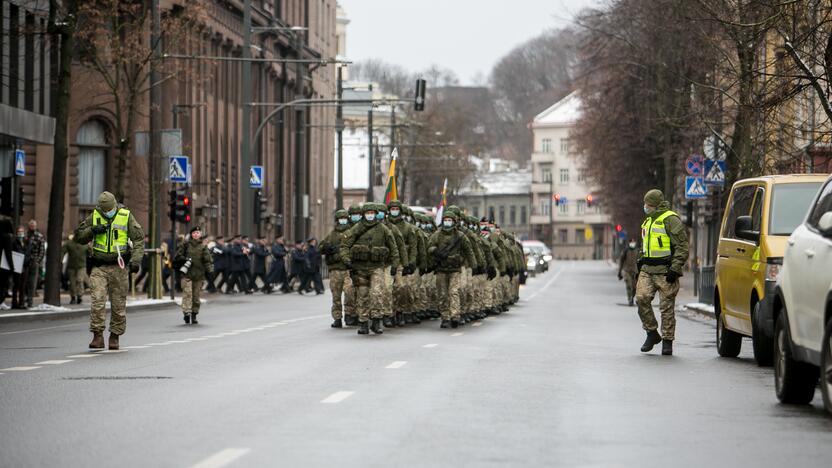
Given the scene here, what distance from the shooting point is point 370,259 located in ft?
80.9

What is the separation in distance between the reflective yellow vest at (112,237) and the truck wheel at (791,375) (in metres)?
9.18

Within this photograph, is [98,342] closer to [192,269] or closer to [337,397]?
[337,397]

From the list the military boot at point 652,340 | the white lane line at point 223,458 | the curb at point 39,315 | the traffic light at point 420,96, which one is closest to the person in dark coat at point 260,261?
the traffic light at point 420,96

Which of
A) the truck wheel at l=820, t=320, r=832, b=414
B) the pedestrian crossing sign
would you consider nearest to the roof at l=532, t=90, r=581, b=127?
the pedestrian crossing sign

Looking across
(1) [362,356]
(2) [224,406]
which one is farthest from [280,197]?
(2) [224,406]

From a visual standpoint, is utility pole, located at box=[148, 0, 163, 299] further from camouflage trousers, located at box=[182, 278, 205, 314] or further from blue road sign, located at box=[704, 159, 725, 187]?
blue road sign, located at box=[704, 159, 725, 187]

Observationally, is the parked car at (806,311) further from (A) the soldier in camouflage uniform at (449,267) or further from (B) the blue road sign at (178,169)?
(B) the blue road sign at (178,169)

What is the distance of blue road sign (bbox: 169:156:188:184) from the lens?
1547 inches

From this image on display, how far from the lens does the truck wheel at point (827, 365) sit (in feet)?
37.5

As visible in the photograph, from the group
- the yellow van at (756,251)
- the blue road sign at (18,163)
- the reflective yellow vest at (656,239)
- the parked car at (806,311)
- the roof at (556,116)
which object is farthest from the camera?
the roof at (556,116)

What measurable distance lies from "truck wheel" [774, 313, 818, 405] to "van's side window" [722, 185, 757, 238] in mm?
5695

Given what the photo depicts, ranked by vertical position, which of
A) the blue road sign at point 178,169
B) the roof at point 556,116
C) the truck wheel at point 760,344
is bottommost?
the truck wheel at point 760,344

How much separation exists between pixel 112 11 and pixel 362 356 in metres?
21.0

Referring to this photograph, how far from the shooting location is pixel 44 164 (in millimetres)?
48781
